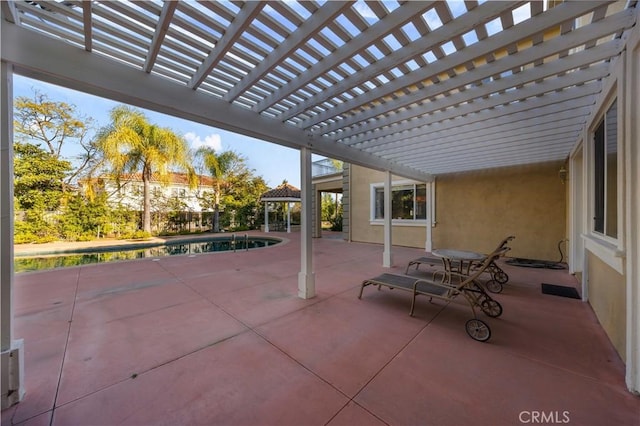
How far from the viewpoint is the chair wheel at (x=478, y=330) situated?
286 cm

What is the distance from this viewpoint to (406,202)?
10039 mm

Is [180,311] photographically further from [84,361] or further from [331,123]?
[331,123]

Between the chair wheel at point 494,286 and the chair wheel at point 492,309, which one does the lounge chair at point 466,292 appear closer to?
the chair wheel at point 492,309

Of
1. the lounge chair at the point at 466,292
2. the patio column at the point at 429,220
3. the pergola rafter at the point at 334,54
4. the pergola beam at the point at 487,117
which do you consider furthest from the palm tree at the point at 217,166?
the lounge chair at the point at 466,292

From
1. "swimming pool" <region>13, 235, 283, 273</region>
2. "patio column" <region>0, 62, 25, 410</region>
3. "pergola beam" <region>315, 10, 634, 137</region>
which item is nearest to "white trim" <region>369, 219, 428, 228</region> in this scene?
"swimming pool" <region>13, 235, 283, 273</region>

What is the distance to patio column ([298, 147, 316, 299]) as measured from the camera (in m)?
4.22

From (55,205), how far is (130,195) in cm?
299

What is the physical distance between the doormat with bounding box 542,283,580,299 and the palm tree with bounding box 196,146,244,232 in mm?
16407

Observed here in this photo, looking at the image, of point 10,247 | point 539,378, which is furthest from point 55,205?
point 539,378

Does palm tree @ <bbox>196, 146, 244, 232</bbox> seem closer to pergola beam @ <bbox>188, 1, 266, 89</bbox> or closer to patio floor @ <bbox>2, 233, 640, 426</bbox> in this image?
patio floor @ <bbox>2, 233, 640, 426</bbox>

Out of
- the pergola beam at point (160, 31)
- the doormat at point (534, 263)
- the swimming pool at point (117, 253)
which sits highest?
the pergola beam at point (160, 31)

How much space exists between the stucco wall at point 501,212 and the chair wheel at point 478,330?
6.28 m

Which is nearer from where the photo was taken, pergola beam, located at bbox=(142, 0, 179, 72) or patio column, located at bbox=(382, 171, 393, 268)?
pergola beam, located at bbox=(142, 0, 179, 72)

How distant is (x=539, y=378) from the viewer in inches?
87.2
